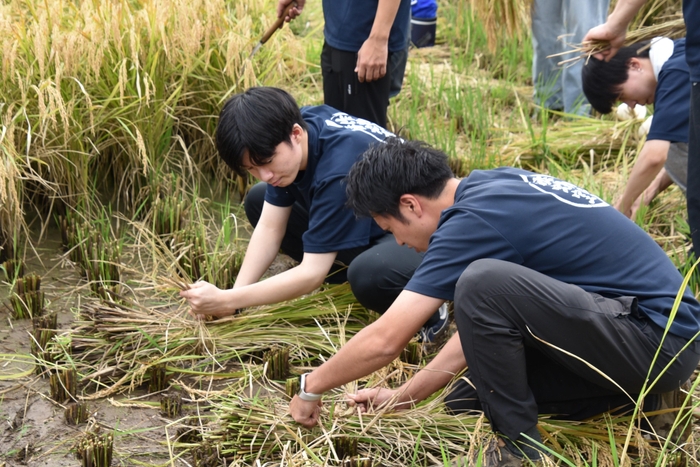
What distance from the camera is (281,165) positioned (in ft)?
8.78

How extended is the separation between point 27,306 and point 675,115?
8.73ft

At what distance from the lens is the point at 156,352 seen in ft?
9.51

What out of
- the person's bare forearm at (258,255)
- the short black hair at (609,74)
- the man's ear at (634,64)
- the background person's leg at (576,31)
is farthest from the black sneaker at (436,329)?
the background person's leg at (576,31)

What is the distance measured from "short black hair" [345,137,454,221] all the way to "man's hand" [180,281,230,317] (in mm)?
665

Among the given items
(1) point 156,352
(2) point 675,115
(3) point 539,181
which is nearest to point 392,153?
(3) point 539,181

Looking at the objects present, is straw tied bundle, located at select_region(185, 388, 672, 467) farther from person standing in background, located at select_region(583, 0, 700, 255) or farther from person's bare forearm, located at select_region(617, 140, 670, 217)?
person's bare forearm, located at select_region(617, 140, 670, 217)

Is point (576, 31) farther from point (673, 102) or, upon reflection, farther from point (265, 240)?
point (265, 240)

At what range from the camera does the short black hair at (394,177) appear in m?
2.20

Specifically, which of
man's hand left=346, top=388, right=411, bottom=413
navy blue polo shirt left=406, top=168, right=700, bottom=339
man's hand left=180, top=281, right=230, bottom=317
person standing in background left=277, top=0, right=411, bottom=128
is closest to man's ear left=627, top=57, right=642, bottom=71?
person standing in background left=277, top=0, right=411, bottom=128

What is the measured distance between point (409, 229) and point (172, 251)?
1.54m

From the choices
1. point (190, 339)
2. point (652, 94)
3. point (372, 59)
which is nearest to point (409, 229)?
point (190, 339)

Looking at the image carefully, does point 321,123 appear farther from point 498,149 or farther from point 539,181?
point 498,149

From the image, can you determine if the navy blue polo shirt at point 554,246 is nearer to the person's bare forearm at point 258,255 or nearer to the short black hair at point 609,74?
the person's bare forearm at point 258,255

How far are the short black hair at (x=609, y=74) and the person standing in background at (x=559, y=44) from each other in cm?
117
